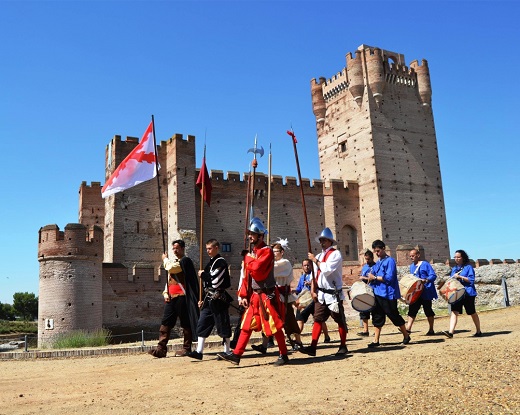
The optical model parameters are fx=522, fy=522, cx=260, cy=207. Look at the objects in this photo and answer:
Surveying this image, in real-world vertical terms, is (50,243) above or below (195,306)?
above

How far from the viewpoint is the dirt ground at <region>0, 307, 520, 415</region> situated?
4.46 metres

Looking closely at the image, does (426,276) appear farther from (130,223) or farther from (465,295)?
(130,223)

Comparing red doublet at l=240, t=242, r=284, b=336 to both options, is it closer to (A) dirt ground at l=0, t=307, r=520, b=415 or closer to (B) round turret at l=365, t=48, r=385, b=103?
(A) dirt ground at l=0, t=307, r=520, b=415

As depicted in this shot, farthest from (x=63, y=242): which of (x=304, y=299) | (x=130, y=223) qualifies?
(x=304, y=299)

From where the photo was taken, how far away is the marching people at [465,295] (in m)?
8.52

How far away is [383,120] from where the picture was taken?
3375 centimetres

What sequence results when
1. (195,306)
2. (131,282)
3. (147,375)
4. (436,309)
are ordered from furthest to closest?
(131,282), (436,309), (195,306), (147,375)

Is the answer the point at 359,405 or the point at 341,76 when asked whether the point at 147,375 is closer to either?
the point at 359,405

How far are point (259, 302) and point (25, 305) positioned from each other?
68.0m

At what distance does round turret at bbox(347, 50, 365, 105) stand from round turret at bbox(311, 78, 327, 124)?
132 inches

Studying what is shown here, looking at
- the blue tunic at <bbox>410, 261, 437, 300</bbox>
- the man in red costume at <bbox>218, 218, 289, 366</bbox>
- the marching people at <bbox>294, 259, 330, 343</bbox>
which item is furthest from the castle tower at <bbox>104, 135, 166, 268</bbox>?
the man in red costume at <bbox>218, 218, 289, 366</bbox>

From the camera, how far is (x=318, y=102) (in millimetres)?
37344

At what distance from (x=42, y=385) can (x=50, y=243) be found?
11.8m

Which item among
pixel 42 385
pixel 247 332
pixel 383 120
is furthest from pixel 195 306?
pixel 383 120
